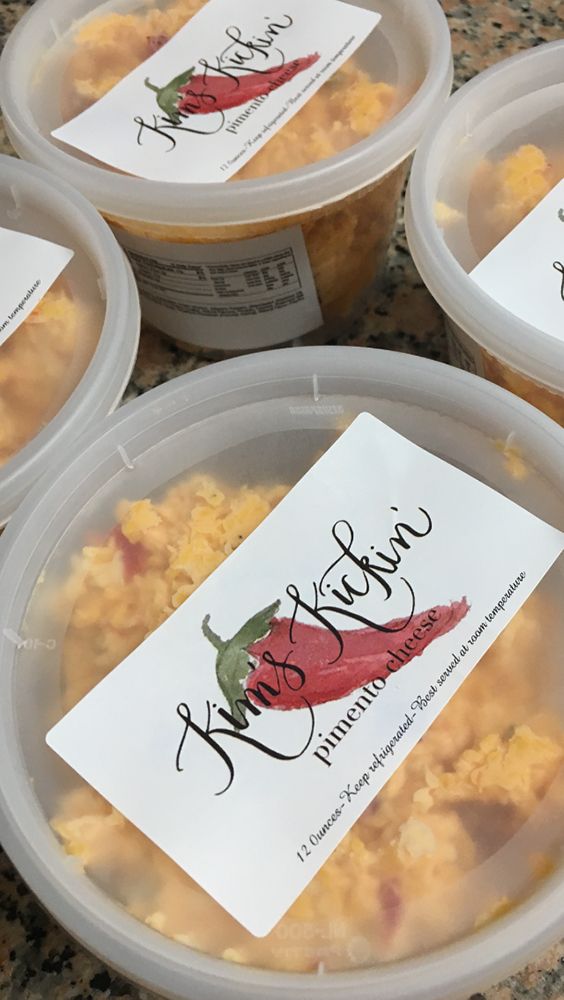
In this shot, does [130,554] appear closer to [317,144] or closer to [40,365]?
[40,365]

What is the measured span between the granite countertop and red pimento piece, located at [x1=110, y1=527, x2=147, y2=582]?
218mm

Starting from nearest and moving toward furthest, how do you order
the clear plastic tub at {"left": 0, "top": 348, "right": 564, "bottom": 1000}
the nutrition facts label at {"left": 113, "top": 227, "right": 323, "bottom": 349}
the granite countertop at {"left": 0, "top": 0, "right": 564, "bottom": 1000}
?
the clear plastic tub at {"left": 0, "top": 348, "right": 564, "bottom": 1000}, the granite countertop at {"left": 0, "top": 0, "right": 564, "bottom": 1000}, the nutrition facts label at {"left": 113, "top": 227, "right": 323, "bottom": 349}

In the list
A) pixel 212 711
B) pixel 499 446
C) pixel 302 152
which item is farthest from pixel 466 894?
pixel 302 152

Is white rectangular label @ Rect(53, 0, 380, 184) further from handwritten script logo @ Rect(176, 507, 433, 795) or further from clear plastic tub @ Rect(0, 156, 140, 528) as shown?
handwritten script logo @ Rect(176, 507, 433, 795)

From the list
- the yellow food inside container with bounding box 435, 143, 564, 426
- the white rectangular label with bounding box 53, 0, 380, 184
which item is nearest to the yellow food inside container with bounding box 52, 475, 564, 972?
the yellow food inside container with bounding box 435, 143, 564, 426

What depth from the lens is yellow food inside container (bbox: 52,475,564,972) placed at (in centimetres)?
43

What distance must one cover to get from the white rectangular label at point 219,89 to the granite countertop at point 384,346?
17 cm

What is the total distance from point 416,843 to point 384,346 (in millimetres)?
442

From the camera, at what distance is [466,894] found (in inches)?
17.4

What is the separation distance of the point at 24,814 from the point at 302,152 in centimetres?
50

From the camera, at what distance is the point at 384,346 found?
0.76m

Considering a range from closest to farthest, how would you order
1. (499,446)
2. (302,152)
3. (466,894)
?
(466,894), (499,446), (302,152)

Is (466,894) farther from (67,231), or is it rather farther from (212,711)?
(67,231)

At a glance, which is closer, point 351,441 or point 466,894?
point 466,894
